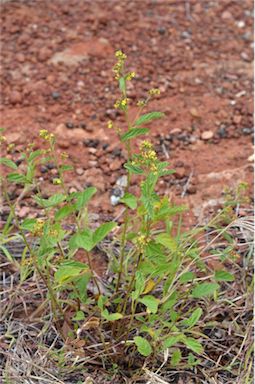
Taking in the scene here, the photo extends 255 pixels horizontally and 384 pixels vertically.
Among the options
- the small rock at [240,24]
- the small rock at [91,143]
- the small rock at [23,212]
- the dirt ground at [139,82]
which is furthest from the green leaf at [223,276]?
the small rock at [240,24]

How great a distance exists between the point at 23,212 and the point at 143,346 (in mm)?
894

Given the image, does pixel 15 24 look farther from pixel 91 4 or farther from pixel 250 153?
pixel 250 153

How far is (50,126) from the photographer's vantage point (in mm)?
3336

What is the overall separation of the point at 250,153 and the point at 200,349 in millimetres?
1286

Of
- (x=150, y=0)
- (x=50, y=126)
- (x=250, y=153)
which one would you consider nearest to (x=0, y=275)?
(x=50, y=126)

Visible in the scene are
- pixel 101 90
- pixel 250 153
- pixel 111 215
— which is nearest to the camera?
pixel 111 215

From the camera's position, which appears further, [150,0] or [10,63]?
[150,0]

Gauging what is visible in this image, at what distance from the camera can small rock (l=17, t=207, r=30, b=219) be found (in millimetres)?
2854

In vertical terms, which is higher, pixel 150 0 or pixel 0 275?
pixel 150 0

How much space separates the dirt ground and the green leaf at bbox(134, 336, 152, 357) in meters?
0.76

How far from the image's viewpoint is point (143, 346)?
2186 mm

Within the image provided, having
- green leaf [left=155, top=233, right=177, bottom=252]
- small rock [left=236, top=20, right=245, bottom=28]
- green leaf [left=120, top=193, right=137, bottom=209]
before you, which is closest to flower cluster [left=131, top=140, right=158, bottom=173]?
green leaf [left=120, top=193, right=137, bottom=209]

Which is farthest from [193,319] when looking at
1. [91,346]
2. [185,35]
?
[185,35]

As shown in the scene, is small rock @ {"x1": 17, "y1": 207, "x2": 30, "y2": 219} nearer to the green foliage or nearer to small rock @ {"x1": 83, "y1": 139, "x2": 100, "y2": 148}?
the green foliage
